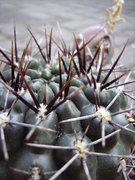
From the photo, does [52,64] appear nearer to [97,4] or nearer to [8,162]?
[8,162]

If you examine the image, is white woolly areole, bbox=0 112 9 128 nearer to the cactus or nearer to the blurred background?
the cactus

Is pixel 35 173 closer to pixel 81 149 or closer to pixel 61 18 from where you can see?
pixel 81 149

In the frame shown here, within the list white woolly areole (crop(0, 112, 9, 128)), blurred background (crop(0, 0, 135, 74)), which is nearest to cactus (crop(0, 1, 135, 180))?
white woolly areole (crop(0, 112, 9, 128))

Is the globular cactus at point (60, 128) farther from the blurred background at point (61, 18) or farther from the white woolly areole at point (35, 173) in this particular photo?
the blurred background at point (61, 18)

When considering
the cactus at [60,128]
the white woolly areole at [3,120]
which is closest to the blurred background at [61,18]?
the cactus at [60,128]

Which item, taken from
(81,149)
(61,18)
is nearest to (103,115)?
(81,149)

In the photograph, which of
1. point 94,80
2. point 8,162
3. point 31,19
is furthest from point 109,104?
point 31,19

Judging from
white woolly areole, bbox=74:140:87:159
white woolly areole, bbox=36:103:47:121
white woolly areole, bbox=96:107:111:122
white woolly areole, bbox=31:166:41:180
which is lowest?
white woolly areole, bbox=31:166:41:180

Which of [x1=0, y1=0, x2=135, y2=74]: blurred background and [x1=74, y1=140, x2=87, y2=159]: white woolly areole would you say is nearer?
[x1=74, y1=140, x2=87, y2=159]: white woolly areole
